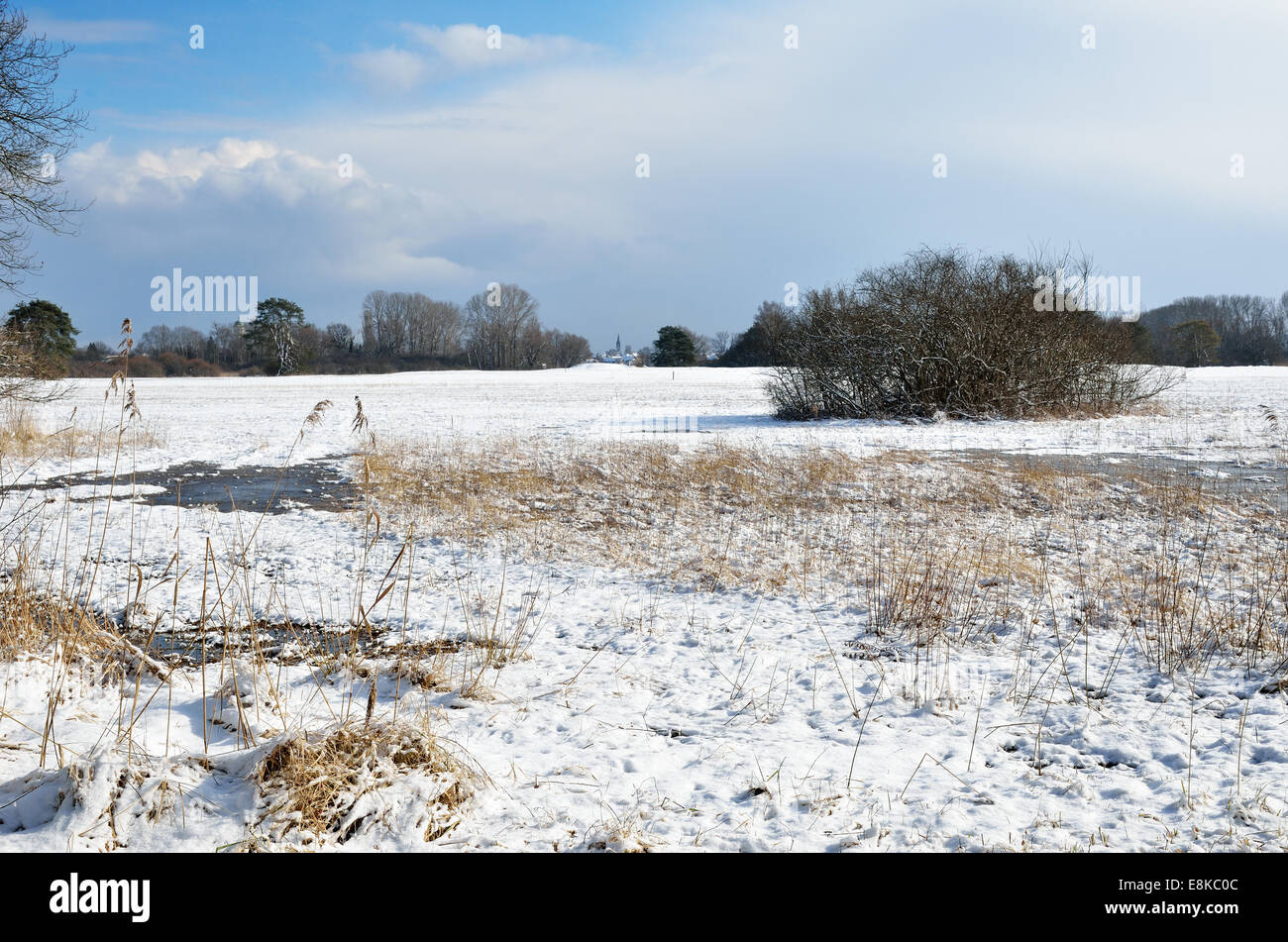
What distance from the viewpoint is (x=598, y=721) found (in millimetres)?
3891

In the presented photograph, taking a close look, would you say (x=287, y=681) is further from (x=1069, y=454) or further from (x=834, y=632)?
(x=1069, y=454)

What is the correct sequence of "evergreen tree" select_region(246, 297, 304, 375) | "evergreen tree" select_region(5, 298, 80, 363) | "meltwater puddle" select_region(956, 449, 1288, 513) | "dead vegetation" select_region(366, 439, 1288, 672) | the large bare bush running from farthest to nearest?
"evergreen tree" select_region(246, 297, 304, 375) → "evergreen tree" select_region(5, 298, 80, 363) → the large bare bush → "meltwater puddle" select_region(956, 449, 1288, 513) → "dead vegetation" select_region(366, 439, 1288, 672)

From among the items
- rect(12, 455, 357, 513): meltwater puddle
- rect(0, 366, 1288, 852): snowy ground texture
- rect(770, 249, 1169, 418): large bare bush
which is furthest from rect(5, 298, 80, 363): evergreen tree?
rect(0, 366, 1288, 852): snowy ground texture

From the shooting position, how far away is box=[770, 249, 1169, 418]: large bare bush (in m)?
19.9

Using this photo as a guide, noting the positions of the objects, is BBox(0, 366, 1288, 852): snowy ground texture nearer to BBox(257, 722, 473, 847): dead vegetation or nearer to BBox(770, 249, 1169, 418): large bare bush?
BBox(257, 722, 473, 847): dead vegetation

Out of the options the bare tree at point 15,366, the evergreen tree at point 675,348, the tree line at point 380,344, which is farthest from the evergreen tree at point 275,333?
the bare tree at point 15,366

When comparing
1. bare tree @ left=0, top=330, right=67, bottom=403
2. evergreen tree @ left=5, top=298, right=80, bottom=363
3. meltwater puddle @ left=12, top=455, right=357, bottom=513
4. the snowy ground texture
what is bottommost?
the snowy ground texture

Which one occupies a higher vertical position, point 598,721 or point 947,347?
point 947,347

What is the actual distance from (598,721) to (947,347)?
1867cm

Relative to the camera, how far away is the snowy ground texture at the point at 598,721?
277 cm

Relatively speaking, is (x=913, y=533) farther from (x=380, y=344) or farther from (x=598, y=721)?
(x=380, y=344)

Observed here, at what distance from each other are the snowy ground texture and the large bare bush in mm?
13177

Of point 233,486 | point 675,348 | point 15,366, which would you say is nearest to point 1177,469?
point 233,486
